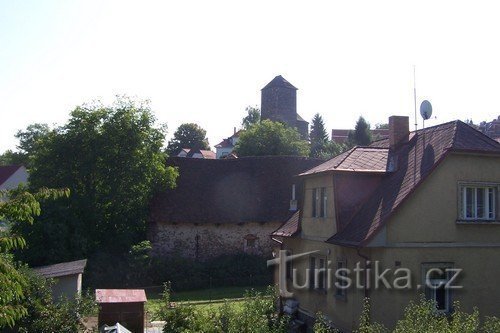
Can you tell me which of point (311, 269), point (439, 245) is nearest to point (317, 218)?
point (311, 269)

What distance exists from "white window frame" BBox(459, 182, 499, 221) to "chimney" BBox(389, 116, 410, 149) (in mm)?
3598

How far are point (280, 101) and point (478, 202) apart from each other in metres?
64.6

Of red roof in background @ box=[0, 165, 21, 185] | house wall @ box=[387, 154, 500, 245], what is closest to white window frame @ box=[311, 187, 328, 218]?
house wall @ box=[387, 154, 500, 245]

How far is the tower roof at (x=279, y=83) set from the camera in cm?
8134

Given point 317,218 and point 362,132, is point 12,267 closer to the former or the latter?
point 317,218

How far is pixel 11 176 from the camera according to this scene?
6856 centimetres

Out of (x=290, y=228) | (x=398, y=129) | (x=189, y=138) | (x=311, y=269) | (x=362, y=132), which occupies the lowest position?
(x=311, y=269)

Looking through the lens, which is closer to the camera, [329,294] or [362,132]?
[329,294]

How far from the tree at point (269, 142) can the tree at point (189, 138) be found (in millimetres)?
35532

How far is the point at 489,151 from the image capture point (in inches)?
653

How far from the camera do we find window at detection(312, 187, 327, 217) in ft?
62.5

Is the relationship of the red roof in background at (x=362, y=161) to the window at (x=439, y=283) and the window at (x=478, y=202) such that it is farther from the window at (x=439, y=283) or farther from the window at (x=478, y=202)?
the window at (x=439, y=283)

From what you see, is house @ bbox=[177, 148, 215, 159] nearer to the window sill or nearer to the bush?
the bush

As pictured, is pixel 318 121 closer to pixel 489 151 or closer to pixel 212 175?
pixel 212 175
